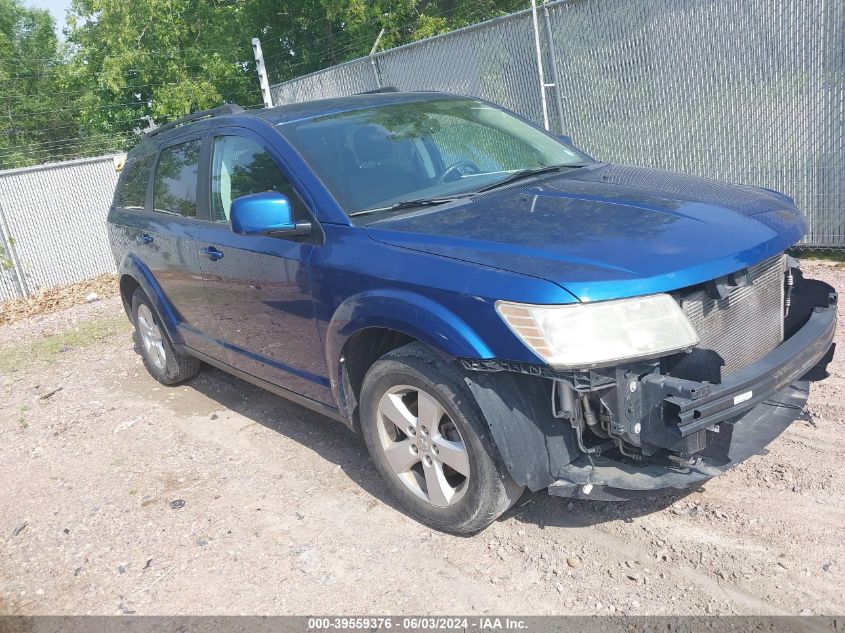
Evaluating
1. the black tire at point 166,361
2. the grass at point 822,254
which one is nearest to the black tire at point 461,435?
the black tire at point 166,361

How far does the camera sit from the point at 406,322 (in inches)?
Answer: 125

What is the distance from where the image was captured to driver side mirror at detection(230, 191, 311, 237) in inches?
142

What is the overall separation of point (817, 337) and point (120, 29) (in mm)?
21322

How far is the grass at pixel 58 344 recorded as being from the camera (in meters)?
7.73

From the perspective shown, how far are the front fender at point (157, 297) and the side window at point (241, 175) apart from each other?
3.65ft

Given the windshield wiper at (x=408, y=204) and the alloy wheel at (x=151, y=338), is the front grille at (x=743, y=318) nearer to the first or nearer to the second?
the windshield wiper at (x=408, y=204)

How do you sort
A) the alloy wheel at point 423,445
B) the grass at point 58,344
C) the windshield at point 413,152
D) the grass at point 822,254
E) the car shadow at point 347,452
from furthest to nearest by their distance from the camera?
→ 1. the grass at point 58,344
2. the grass at point 822,254
3. the windshield at point 413,152
4. the car shadow at point 347,452
5. the alloy wheel at point 423,445

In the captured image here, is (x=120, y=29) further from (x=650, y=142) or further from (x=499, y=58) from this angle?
(x=650, y=142)

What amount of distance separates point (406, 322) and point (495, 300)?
475mm

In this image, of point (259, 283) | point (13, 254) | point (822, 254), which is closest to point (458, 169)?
point (259, 283)

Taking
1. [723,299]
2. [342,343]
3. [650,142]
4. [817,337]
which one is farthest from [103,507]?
[650,142]

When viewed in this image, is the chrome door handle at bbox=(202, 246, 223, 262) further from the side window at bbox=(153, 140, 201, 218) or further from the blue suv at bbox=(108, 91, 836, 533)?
the side window at bbox=(153, 140, 201, 218)

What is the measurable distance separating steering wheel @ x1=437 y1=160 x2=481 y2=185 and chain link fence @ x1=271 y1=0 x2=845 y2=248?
415cm

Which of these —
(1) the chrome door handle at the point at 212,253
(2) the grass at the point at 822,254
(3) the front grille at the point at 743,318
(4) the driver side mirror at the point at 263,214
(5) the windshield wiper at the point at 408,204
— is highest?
(4) the driver side mirror at the point at 263,214
